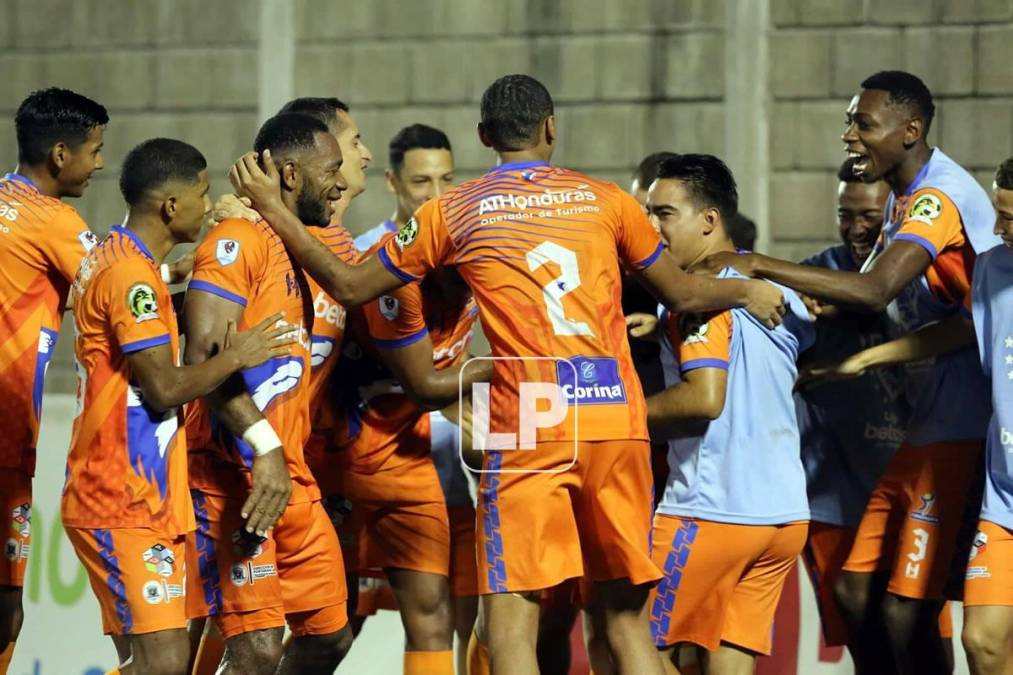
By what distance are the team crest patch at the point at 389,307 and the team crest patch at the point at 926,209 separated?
1915mm

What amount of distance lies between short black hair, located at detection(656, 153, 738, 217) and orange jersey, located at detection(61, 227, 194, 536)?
1.92 meters

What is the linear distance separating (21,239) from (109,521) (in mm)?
1254

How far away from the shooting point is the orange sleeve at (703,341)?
5.77m

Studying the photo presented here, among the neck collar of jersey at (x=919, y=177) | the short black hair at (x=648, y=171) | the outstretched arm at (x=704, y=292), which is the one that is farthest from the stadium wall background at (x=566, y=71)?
the outstretched arm at (x=704, y=292)

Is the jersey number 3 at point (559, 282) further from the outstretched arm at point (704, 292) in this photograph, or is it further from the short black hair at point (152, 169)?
the short black hair at point (152, 169)

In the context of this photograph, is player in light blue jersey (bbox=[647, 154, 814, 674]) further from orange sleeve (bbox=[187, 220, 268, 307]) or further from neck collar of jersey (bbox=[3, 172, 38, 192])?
neck collar of jersey (bbox=[3, 172, 38, 192])

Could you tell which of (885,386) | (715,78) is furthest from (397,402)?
(715,78)

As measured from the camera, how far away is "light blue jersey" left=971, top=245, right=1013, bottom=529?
5.74 metres

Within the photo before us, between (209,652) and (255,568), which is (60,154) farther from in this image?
(209,652)

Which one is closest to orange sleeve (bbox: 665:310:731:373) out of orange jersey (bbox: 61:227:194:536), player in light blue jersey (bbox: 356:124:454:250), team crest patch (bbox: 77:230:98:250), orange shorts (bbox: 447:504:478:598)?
orange shorts (bbox: 447:504:478:598)

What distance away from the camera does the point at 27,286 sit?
5.98m

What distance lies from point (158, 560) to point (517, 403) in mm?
1225

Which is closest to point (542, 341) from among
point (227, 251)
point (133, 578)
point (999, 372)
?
point (227, 251)

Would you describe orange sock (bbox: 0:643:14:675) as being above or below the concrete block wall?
below
